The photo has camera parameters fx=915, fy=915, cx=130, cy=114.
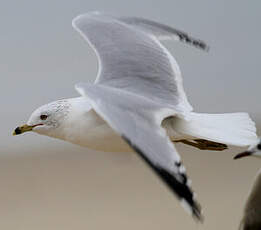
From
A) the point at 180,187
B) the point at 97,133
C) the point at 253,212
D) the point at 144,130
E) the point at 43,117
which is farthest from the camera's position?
the point at 43,117

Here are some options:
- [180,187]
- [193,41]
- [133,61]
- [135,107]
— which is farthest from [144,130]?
[193,41]

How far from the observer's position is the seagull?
10.2ft

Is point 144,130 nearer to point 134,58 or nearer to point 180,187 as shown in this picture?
point 180,187

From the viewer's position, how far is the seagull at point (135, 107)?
311cm

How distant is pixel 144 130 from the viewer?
308 cm

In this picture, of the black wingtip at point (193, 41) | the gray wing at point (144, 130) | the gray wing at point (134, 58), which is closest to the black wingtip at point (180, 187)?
the gray wing at point (144, 130)

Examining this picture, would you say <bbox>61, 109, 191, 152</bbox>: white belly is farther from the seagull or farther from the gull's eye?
the gull's eye

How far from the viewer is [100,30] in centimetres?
441

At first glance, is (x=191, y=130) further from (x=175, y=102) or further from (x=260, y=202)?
(x=260, y=202)

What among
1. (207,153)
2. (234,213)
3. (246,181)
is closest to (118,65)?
(234,213)

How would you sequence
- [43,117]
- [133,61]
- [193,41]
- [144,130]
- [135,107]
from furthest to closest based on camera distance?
[193,41]
[133,61]
[43,117]
[135,107]
[144,130]

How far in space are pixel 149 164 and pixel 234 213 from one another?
9.60ft

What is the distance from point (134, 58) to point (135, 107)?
35.3 inches

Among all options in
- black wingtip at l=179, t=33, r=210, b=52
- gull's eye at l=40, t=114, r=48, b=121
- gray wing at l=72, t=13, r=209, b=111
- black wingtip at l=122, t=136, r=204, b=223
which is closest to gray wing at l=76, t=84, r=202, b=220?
black wingtip at l=122, t=136, r=204, b=223
